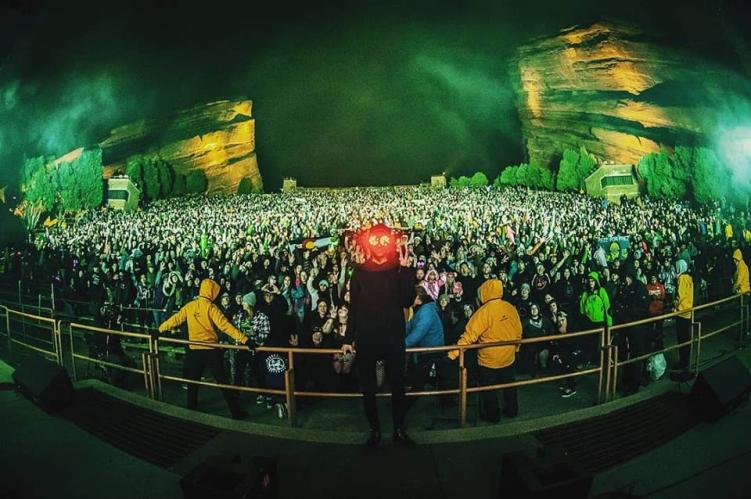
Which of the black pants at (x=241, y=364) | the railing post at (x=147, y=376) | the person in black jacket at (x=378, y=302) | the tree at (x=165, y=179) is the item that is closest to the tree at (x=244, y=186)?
the tree at (x=165, y=179)

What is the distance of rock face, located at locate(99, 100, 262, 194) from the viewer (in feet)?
81.7

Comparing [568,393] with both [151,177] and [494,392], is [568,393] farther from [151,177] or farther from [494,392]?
[151,177]

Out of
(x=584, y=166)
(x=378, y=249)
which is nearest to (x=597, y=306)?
(x=378, y=249)

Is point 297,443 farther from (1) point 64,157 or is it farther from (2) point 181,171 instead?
(2) point 181,171

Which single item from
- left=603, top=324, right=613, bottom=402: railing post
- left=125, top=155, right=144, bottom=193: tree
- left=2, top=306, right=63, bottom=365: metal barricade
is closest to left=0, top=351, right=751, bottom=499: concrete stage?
left=603, top=324, right=613, bottom=402: railing post

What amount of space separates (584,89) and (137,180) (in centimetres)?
5673

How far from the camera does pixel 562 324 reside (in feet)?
18.8

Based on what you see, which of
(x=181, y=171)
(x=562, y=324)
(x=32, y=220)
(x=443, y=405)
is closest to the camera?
(x=443, y=405)

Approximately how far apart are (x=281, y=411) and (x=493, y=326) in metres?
2.65

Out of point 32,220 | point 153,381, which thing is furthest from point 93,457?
point 32,220

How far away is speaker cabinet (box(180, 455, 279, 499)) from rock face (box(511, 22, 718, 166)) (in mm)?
28228

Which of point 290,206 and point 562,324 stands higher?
point 290,206

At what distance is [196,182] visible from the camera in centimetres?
3634

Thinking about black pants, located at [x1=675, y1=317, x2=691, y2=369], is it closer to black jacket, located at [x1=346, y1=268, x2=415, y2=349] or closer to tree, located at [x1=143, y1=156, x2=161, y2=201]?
black jacket, located at [x1=346, y1=268, x2=415, y2=349]
